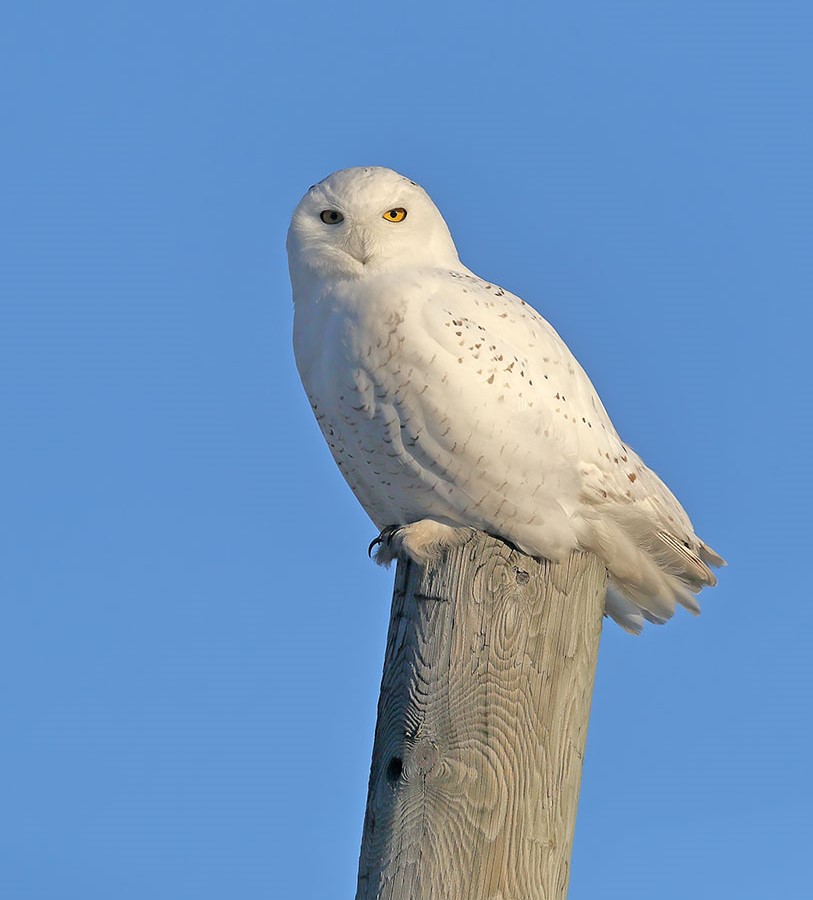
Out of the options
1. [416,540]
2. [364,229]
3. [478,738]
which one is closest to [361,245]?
[364,229]

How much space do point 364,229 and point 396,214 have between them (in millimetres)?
151

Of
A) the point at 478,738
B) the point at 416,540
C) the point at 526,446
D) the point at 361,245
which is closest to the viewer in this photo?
the point at 478,738

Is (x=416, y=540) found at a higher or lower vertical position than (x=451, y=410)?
lower

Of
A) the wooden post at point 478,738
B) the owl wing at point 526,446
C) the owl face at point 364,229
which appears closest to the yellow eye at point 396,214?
the owl face at point 364,229

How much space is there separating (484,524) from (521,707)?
120 cm

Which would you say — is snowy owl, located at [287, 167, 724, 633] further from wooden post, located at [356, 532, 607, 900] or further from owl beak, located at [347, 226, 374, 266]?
wooden post, located at [356, 532, 607, 900]

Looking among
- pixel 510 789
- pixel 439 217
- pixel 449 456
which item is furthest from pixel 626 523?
pixel 510 789

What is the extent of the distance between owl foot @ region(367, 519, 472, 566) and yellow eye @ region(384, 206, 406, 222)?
1.00 metres

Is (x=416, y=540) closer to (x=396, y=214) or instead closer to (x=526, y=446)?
(x=526, y=446)

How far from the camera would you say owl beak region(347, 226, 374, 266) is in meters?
4.13

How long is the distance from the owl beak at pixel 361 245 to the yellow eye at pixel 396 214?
11 cm

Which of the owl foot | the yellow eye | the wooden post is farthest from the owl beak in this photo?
the wooden post

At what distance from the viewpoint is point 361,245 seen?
4129 millimetres

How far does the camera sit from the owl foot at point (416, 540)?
128 inches
